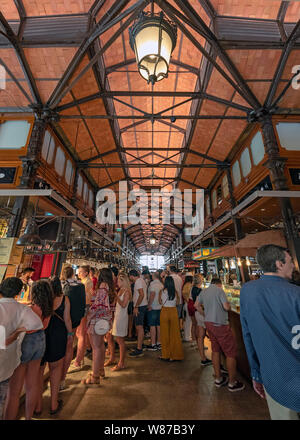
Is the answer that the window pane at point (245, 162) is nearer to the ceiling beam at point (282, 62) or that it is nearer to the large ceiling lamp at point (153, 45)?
the ceiling beam at point (282, 62)

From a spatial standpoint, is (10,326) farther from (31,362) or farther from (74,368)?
(74,368)

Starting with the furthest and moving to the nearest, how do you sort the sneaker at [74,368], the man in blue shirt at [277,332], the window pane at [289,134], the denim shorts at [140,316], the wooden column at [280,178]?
the window pane at [289,134] → the wooden column at [280,178] → the denim shorts at [140,316] → the sneaker at [74,368] → the man in blue shirt at [277,332]

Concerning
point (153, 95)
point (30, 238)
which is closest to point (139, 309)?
point (30, 238)

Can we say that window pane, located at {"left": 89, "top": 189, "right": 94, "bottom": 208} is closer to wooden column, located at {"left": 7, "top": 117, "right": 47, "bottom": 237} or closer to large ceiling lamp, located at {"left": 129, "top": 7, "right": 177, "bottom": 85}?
wooden column, located at {"left": 7, "top": 117, "right": 47, "bottom": 237}

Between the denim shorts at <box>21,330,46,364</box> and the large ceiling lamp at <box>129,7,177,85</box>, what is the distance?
3.99m

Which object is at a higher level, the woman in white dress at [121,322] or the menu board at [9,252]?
the menu board at [9,252]

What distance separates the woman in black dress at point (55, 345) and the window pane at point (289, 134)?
26.0 feet

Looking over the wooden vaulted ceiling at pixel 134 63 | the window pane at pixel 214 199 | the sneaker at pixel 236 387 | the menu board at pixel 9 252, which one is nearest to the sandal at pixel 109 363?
the sneaker at pixel 236 387

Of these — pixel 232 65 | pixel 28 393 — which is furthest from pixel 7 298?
pixel 232 65

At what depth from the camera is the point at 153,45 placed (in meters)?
Result: 3.11

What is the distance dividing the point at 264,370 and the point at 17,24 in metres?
8.86

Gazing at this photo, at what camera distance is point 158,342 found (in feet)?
16.2

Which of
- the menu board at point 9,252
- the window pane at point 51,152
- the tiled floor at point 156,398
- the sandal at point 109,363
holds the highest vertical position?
the window pane at point 51,152

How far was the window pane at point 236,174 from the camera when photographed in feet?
29.8
